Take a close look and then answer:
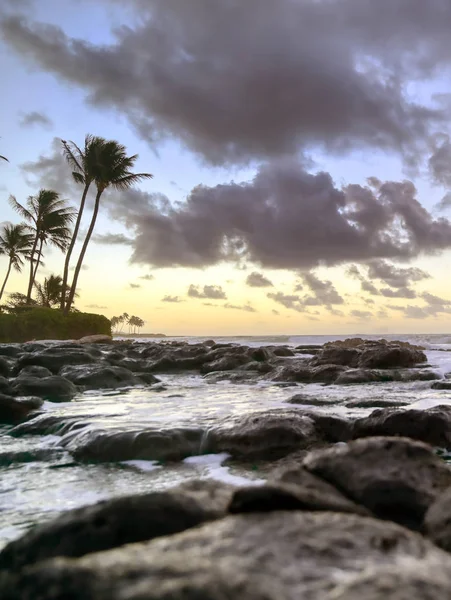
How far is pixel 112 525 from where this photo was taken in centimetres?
145

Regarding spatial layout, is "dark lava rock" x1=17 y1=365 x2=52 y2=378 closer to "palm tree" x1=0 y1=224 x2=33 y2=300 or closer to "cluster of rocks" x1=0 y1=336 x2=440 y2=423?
"cluster of rocks" x1=0 y1=336 x2=440 y2=423

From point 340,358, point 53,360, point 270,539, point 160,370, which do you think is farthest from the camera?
point 340,358

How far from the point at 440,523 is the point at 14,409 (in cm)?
380

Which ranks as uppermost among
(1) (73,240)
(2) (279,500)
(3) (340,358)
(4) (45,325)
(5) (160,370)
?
(1) (73,240)

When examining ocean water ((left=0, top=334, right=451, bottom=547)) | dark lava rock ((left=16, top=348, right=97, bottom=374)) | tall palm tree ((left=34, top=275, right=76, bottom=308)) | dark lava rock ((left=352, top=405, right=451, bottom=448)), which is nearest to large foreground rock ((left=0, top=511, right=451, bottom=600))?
ocean water ((left=0, top=334, right=451, bottom=547))

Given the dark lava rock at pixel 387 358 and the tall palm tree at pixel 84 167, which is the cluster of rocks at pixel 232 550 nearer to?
the dark lava rock at pixel 387 358

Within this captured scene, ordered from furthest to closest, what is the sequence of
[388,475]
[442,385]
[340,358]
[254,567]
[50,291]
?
[50,291] < [340,358] < [442,385] < [388,475] < [254,567]

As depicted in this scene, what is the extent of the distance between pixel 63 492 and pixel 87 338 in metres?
21.6

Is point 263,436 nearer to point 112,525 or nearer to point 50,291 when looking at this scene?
point 112,525

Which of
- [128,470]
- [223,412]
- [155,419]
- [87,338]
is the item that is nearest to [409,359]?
[223,412]

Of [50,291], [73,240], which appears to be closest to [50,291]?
[50,291]

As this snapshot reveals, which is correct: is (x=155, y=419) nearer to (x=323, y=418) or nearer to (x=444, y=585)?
(x=323, y=418)

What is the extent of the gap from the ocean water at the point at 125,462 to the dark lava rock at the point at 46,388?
0.65 ft

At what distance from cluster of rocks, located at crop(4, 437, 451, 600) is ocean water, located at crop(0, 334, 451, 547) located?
0.63m
